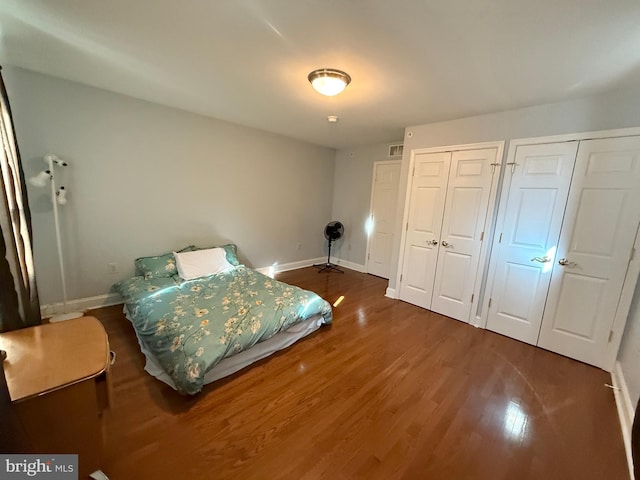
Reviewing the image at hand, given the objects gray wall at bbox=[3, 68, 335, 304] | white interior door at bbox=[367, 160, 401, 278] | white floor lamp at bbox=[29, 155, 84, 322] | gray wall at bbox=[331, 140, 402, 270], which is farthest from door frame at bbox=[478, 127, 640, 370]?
white floor lamp at bbox=[29, 155, 84, 322]

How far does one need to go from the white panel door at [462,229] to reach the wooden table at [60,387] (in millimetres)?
3415

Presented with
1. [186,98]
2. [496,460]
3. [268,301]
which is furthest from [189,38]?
[496,460]

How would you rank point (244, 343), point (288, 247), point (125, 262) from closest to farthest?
point (244, 343) → point (125, 262) → point (288, 247)

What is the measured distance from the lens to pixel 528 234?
2.69 meters

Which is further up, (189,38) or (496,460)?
(189,38)

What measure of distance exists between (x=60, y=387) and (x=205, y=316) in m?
1.20

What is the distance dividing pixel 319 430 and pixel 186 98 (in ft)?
11.6

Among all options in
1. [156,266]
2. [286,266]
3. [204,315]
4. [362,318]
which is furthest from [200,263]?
[362,318]

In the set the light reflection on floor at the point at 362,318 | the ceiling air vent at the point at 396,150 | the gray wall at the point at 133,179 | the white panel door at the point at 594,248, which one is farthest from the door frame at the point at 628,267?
the gray wall at the point at 133,179

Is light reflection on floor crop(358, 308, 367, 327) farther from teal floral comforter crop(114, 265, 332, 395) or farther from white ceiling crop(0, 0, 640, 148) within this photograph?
white ceiling crop(0, 0, 640, 148)

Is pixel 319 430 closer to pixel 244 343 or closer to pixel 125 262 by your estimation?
pixel 244 343

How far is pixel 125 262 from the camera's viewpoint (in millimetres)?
3152

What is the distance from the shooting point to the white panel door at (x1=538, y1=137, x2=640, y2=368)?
7.25 feet

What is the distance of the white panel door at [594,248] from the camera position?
221 centimetres
